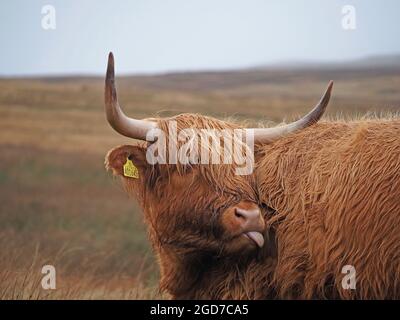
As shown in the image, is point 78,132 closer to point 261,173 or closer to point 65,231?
point 65,231

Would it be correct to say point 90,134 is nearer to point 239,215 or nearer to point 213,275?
point 213,275

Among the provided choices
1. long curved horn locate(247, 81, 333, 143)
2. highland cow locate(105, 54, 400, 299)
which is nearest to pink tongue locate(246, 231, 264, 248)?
highland cow locate(105, 54, 400, 299)

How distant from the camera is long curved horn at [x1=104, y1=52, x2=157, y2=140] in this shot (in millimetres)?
4211

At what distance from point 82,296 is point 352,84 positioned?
165 inches

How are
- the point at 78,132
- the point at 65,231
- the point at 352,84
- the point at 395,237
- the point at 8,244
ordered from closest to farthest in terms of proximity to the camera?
the point at 395,237 → the point at 8,244 → the point at 352,84 → the point at 65,231 → the point at 78,132

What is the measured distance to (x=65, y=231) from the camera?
9578 millimetres

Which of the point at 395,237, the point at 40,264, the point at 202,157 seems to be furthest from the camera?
the point at 40,264

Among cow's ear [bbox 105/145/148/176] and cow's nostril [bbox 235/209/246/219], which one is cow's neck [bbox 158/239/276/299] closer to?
cow's nostril [bbox 235/209/246/219]

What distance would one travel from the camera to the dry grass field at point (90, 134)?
9102 millimetres

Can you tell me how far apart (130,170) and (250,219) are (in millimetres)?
846

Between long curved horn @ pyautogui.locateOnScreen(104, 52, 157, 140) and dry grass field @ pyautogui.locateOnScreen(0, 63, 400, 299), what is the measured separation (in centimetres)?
401

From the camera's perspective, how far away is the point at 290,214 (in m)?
4.53

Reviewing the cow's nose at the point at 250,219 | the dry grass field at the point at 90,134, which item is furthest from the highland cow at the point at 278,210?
the dry grass field at the point at 90,134
